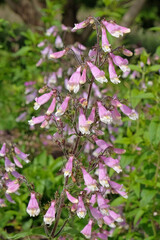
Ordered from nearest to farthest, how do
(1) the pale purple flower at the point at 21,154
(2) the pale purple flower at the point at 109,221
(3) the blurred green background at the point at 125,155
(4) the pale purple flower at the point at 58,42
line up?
(2) the pale purple flower at the point at 109,221 → (1) the pale purple flower at the point at 21,154 → (3) the blurred green background at the point at 125,155 → (4) the pale purple flower at the point at 58,42

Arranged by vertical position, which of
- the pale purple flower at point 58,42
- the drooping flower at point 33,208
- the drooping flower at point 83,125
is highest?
the drooping flower at point 83,125

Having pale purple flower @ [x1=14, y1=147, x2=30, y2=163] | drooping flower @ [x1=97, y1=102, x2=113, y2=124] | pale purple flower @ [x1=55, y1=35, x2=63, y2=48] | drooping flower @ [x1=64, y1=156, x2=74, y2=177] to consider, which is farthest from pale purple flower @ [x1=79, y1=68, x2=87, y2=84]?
pale purple flower @ [x1=55, y1=35, x2=63, y2=48]

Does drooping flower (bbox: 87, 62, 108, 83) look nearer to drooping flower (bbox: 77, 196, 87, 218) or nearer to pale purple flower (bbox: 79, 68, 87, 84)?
pale purple flower (bbox: 79, 68, 87, 84)

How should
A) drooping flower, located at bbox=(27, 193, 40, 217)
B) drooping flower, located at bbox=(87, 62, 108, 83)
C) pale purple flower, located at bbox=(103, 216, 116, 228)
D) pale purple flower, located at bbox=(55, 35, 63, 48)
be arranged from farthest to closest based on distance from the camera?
pale purple flower, located at bbox=(55, 35, 63, 48)
pale purple flower, located at bbox=(103, 216, 116, 228)
drooping flower, located at bbox=(27, 193, 40, 217)
drooping flower, located at bbox=(87, 62, 108, 83)

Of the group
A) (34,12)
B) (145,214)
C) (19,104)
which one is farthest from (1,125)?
(34,12)

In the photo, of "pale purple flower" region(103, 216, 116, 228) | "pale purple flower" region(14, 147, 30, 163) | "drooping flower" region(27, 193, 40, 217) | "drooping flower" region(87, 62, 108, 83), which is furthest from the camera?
"pale purple flower" region(14, 147, 30, 163)

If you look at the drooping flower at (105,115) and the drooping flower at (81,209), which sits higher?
the drooping flower at (105,115)

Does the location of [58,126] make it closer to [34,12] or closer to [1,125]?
[1,125]

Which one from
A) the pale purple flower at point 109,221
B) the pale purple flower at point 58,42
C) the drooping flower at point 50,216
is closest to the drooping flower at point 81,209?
the drooping flower at point 50,216

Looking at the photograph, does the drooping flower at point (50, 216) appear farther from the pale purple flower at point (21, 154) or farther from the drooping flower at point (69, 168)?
the pale purple flower at point (21, 154)

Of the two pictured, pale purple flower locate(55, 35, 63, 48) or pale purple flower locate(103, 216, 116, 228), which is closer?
pale purple flower locate(103, 216, 116, 228)

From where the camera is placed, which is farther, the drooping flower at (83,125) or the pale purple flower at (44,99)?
the pale purple flower at (44,99)
